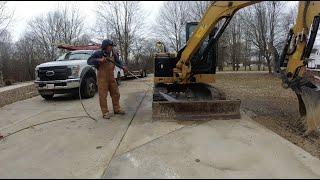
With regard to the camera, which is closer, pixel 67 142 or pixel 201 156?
pixel 201 156

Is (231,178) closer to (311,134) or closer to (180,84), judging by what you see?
(311,134)

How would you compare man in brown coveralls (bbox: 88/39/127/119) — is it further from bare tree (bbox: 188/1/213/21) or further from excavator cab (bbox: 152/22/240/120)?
bare tree (bbox: 188/1/213/21)

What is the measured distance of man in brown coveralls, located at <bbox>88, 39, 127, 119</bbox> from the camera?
9.05 metres

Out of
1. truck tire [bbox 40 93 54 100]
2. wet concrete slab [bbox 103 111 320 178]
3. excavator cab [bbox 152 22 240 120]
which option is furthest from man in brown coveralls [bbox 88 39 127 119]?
truck tire [bbox 40 93 54 100]

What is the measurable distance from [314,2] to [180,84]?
3.90 m

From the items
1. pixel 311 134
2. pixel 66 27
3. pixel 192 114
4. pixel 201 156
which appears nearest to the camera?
pixel 201 156

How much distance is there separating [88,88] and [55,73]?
3.74 ft

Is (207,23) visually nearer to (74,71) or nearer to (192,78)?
(192,78)

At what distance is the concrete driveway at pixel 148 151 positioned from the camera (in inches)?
209

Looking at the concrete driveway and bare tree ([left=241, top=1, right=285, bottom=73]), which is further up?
bare tree ([left=241, top=1, right=285, bottom=73])

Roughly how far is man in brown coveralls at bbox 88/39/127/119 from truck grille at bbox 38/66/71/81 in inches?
144

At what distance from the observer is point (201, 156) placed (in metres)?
5.90

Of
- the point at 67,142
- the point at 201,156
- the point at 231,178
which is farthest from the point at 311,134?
the point at 67,142

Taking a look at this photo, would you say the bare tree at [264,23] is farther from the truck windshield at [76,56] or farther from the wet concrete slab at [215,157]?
the wet concrete slab at [215,157]
